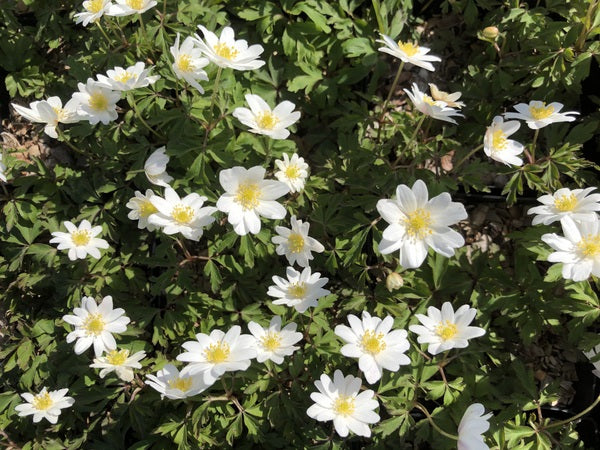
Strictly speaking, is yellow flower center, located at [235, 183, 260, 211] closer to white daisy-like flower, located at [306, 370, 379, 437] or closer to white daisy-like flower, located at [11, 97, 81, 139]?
white daisy-like flower, located at [306, 370, 379, 437]

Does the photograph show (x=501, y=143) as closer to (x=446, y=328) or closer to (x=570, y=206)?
(x=570, y=206)

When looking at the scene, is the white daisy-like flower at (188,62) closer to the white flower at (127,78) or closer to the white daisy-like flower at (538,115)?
the white flower at (127,78)

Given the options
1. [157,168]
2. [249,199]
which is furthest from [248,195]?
[157,168]

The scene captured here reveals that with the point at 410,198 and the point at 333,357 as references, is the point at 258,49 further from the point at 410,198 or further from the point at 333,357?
the point at 333,357

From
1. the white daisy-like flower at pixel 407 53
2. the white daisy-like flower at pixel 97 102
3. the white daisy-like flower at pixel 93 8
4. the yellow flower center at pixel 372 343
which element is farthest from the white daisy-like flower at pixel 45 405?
the white daisy-like flower at pixel 407 53

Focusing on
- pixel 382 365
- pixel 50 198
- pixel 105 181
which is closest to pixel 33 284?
pixel 50 198

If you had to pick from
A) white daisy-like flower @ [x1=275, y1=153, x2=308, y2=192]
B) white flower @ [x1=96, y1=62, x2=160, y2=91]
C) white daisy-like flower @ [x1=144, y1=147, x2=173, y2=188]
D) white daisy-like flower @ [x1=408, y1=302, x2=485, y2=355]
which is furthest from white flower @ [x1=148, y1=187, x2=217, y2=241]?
white daisy-like flower @ [x1=408, y1=302, x2=485, y2=355]
